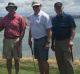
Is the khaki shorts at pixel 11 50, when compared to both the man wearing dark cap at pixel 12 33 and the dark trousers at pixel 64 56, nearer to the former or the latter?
the man wearing dark cap at pixel 12 33

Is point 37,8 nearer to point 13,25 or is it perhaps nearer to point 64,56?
point 13,25

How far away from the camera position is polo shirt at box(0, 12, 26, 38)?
33.8ft

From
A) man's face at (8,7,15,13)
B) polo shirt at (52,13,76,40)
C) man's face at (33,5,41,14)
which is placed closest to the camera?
man's face at (33,5,41,14)

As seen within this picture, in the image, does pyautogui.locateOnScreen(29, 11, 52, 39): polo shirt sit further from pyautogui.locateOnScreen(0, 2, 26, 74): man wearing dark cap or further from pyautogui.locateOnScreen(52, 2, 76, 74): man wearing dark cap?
pyautogui.locateOnScreen(0, 2, 26, 74): man wearing dark cap

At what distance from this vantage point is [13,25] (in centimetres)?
1030

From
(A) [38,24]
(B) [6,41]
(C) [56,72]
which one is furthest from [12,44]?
(C) [56,72]

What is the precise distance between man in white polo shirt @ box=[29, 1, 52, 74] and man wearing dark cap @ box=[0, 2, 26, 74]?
58 centimetres

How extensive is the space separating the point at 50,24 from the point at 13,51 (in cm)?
128

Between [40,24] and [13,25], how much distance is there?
806mm

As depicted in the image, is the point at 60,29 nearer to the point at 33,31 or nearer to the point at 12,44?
the point at 33,31

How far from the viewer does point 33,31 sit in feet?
32.5

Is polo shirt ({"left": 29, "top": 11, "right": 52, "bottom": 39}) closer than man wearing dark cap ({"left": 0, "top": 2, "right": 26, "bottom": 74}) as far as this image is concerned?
Yes

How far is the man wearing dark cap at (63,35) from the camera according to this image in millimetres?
9820

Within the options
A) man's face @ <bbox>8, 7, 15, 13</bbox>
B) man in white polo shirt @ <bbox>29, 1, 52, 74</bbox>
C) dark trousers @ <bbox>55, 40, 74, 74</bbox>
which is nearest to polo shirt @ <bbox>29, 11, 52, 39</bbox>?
man in white polo shirt @ <bbox>29, 1, 52, 74</bbox>
